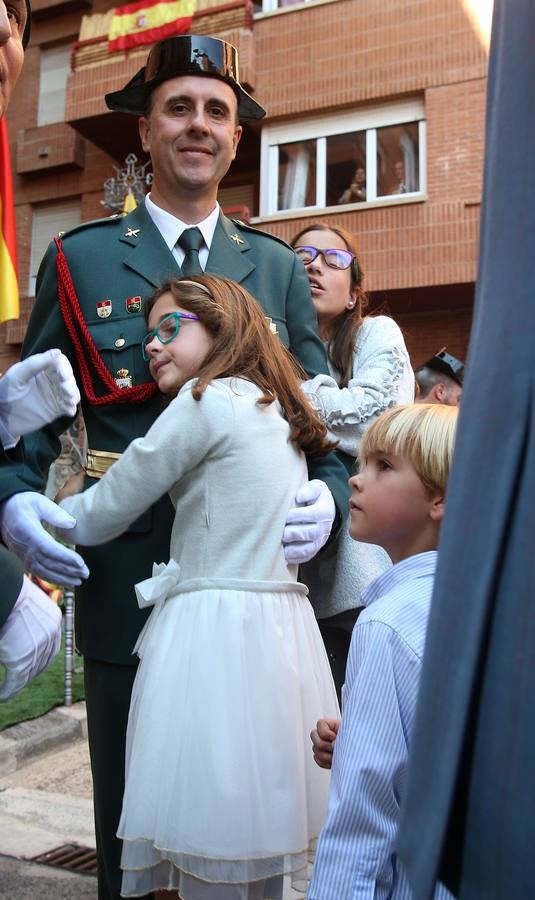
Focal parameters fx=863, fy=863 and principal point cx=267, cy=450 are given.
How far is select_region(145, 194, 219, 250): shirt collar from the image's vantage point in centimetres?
239

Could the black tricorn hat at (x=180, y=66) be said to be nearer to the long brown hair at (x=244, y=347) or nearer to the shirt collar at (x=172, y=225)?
the shirt collar at (x=172, y=225)

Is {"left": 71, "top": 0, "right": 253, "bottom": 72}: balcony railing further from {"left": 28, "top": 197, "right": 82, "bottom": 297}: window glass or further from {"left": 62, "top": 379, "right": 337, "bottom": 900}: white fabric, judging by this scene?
{"left": 62, "top": 379, "right": 337, "bottom": 900}: white fabric

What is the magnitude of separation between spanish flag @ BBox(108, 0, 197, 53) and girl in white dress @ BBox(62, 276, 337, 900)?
12.3 metres

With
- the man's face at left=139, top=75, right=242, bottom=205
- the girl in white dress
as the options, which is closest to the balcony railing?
the man's face at left=139, top=75, right=242, bottom=205

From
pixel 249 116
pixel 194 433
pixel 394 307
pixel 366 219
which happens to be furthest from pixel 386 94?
pixel 194 433

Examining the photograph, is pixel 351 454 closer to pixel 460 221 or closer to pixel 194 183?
pixel 194 183

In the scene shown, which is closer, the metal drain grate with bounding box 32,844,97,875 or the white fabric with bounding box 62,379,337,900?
the white fabric with bounding box 62,379,337,900

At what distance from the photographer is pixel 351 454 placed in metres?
2.49

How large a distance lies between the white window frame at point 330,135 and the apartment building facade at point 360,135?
2 centimetres

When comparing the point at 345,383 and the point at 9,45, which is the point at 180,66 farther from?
the point at 345,383

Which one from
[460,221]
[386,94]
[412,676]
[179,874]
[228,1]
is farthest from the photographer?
[228,1]

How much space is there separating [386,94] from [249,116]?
33.6 feet

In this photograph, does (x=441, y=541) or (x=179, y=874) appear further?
(x=179, y=874)

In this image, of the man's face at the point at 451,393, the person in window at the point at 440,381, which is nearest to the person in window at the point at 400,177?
the person in window at the point at 440,381
